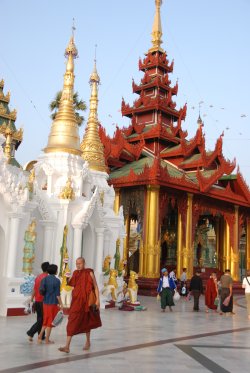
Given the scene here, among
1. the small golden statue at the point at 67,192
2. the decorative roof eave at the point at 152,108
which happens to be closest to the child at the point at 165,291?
the small golden statue at the point at 67,192

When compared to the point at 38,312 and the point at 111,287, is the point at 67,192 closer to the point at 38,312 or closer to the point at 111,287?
the point at 111,287

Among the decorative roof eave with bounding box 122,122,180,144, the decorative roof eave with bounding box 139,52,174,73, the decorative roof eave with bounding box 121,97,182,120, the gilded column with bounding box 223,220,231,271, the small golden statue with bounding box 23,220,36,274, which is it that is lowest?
→ the small golden statue with bounding box 23,220,36,274

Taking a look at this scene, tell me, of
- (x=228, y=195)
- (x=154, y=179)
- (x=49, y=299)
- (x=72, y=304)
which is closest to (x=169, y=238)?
(x=228, y=195)

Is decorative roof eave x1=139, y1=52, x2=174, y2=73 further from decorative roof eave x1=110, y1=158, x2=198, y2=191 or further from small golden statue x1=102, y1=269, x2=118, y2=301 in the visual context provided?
small golden statue x1=102, y1=269, x2=118, y2=301

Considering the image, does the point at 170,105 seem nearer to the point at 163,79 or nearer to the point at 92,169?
the point at 163,79

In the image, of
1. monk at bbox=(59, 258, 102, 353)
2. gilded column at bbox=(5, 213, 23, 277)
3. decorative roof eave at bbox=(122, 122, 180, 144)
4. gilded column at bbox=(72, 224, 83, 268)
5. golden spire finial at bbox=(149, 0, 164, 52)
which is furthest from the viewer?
golden spire finial at bbox=(149, 0, 164, 52)

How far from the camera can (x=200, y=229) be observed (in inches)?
1235

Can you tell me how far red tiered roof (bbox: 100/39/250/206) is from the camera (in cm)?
2378

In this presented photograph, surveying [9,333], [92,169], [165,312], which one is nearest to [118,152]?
[92,169]

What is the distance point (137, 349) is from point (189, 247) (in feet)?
56.5

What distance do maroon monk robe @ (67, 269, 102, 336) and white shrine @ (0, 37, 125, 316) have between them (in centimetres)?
445

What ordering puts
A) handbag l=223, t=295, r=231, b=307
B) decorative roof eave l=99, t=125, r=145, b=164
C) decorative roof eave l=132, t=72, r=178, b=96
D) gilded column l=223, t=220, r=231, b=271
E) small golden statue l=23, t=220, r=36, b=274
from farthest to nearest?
decorative roof eave l=132, t=72, r=178, b=96 → gilded column l=223, t=220, r=231, b=271 → decorative roof eave l=99, t=125, r=145, b=164 → handbag l=223, t=295, r=231, b=307 → small golden statue l=23, t=220, r=36, b=274

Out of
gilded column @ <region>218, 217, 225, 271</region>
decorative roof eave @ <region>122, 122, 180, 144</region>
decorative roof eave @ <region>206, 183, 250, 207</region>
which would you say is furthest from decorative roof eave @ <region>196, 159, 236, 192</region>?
gilded column @ <region>218, 217, 225, 271</region>

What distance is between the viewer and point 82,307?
6.98 metres
